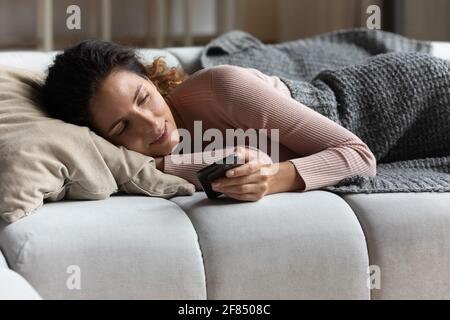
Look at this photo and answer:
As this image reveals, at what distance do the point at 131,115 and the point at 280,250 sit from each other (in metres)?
0.42

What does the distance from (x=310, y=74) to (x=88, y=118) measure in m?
0.79

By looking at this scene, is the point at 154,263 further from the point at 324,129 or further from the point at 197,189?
the point at 324,129

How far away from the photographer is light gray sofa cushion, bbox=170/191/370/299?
1508 millimetres

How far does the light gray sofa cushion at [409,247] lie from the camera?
159 cm

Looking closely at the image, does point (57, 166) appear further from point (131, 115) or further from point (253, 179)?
point (253, 179)

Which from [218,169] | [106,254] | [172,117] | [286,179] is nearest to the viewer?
[106,254]

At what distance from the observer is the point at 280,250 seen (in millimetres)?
1521

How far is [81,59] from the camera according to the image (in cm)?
174

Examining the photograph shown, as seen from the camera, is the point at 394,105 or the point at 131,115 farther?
the point at 394,105

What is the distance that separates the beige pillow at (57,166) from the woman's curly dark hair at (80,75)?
4 cm

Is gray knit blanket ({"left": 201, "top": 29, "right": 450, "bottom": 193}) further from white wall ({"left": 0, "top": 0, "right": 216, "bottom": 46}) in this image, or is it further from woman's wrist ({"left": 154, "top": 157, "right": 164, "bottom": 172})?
white wall ({"left": 0, "top": 0, "right": 216, "bottom": 46})

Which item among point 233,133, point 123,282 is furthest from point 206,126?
point 123,282

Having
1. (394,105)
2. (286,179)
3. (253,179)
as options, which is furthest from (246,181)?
(394,105)

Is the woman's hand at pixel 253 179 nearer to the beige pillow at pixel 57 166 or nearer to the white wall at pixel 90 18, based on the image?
the beige pillow at pixel 57 166
